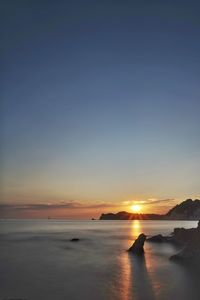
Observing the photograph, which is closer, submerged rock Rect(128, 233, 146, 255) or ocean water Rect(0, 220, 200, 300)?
ocean water Rect(0, 220, 200, 300)

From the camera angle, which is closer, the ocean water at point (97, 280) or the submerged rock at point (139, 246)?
the ocean water at point (97, 280)

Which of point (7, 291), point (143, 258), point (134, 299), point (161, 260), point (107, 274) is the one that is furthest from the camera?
point (143, 258)

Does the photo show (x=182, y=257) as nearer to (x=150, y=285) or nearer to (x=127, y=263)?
(x=127, y=263)

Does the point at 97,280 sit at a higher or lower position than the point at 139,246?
lower

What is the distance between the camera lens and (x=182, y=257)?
171ft

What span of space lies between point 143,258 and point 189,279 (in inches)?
839

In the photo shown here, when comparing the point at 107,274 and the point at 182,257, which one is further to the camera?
the point at 182,257

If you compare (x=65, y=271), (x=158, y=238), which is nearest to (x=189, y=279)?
(x=65, y=271)

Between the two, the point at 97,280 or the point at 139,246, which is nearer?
the point at 97,280

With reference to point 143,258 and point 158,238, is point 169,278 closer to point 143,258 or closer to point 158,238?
point 143,258

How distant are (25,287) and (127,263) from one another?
22.1 m

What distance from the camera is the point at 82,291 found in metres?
33.7

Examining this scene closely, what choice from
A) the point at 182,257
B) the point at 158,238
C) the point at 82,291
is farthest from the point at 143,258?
the point at 158,238

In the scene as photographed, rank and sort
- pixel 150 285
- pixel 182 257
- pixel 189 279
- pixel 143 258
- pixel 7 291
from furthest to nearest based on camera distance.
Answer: pixel 143 258 → pixel 182 257 → pixel 189 279 → pixel 150 285 → pixel 7 291
